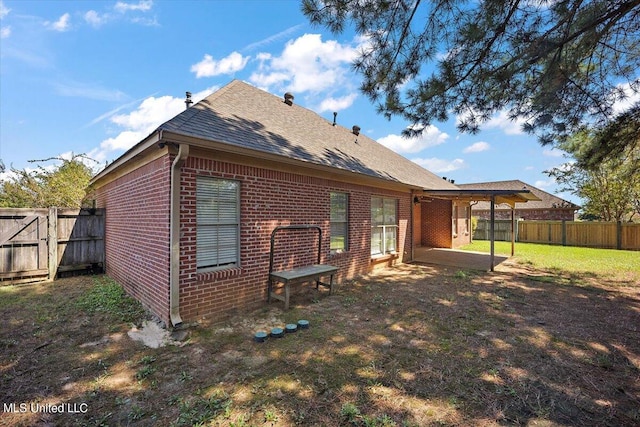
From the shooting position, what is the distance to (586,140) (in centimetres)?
638

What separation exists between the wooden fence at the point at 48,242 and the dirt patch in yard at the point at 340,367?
68.4 inches

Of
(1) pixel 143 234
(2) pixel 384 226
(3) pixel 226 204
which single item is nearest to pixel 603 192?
(2) pixel 384 226

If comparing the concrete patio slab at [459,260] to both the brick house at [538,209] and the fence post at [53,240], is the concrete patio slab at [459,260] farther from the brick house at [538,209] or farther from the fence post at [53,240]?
the brick house at [538,209]

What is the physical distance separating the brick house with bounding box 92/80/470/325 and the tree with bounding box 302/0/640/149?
2.44 m

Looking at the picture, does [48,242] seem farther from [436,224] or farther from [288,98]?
[436,224]

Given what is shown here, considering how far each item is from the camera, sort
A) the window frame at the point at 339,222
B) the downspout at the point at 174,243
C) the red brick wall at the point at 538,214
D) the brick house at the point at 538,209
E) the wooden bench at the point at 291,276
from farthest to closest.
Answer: the red brick wall at the point at 538,214 < the brick house at the point at 538,209 < the window frame at the point at 339,222 < the wooden bench at the point at 291,276 < the downspout at the point at 174,243

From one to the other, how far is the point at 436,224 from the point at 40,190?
740 inches

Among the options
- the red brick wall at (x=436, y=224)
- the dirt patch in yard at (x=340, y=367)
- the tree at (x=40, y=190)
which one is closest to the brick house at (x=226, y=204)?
the dirt patch in yard at (x=340, y=367)

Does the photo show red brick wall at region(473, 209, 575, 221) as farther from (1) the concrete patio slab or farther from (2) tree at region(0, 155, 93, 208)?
(2) tree at region(0, 155, 93, 208)

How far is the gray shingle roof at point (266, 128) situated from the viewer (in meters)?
5.11

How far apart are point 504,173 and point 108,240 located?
41.3 m

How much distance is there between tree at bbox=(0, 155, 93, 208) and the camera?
38.4 feet

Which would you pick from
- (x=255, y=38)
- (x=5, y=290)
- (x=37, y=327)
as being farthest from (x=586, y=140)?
(x=5, y=290)

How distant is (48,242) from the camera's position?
25.1 feet
